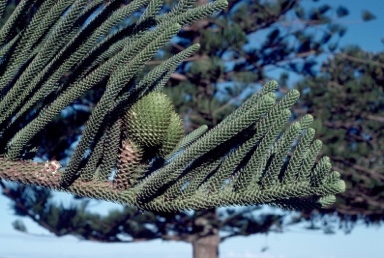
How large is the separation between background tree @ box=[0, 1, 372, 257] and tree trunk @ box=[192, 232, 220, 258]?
2cm

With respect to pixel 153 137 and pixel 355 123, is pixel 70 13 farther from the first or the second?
pixel 355 123

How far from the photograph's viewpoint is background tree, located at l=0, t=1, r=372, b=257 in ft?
25.0

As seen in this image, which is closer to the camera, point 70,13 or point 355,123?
point 70,13

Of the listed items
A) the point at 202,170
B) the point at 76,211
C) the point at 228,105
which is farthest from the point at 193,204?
the point at 76,211

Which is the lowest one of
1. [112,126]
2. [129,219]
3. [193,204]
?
[193,204]

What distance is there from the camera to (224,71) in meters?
8.12

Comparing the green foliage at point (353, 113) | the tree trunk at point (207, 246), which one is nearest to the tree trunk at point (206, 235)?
the tree trunk at point (207, 246)

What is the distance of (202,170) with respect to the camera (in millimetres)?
755

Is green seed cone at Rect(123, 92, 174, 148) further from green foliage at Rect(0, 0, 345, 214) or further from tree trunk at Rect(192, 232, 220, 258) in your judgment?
tree trunk at Rect(192, 232, 220, 258)

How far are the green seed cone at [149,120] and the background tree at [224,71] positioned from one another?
6454mm

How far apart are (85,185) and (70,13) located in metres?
0.23

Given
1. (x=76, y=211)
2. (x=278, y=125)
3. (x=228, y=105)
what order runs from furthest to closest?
(x=76, y=211) < (x=228, y=105) < (x=278, y=125)

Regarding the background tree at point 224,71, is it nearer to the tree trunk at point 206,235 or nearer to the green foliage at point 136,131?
the tree trunk at point 206,235

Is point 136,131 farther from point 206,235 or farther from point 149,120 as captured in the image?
point 206,235
